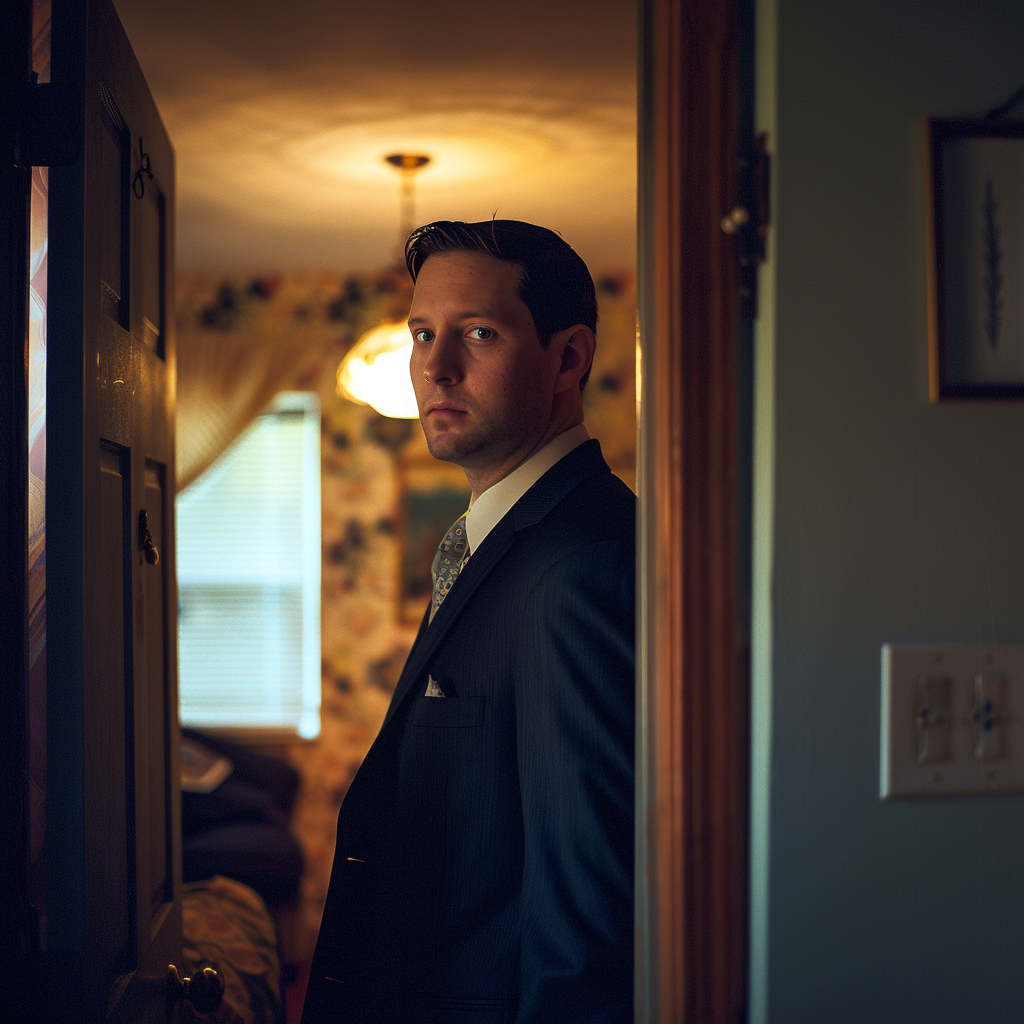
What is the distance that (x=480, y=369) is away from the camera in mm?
1285

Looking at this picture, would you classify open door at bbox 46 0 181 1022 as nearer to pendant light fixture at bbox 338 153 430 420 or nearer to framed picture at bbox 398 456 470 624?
pendant light fixture at bbox 338 153 430 420

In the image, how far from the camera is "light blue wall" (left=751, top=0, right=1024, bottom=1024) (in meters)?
0.76

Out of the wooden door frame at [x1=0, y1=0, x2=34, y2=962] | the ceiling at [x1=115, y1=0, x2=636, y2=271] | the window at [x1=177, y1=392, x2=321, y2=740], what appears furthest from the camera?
the window at [x1=177, y1=392, x2=321, y2=740]

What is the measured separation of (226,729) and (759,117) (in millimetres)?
4276

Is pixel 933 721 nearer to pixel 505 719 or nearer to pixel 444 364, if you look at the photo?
pixel 505 719

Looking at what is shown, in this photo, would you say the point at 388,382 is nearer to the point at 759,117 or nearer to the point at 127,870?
the point at 127,870

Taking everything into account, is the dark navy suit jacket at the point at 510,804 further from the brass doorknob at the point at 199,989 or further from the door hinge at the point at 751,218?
the door hinge at the point at 751,218

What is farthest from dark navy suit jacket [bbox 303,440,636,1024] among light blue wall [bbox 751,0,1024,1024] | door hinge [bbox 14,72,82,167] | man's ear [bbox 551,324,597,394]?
door hinge [bbox 14,72,82,167]

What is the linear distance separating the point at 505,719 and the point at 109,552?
54cm

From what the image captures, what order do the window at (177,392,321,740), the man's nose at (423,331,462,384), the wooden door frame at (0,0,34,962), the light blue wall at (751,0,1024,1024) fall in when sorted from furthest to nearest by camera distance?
1. the window at (177,392,321,740)
2. the man's nose at (423,331,462,384)
3. the wooden door frame at (0,0,34,962)
4. the light blue wall at (751,0,1024,1024)

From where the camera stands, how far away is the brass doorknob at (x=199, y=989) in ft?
4.22

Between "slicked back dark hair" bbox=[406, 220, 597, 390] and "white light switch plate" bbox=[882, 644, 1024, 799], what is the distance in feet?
2.46

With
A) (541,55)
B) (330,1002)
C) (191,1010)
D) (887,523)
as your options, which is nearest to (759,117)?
(887,523)

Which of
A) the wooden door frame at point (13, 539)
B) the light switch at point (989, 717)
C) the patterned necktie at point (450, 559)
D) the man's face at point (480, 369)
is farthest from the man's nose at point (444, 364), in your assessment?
the light switch at point (989, 717)
